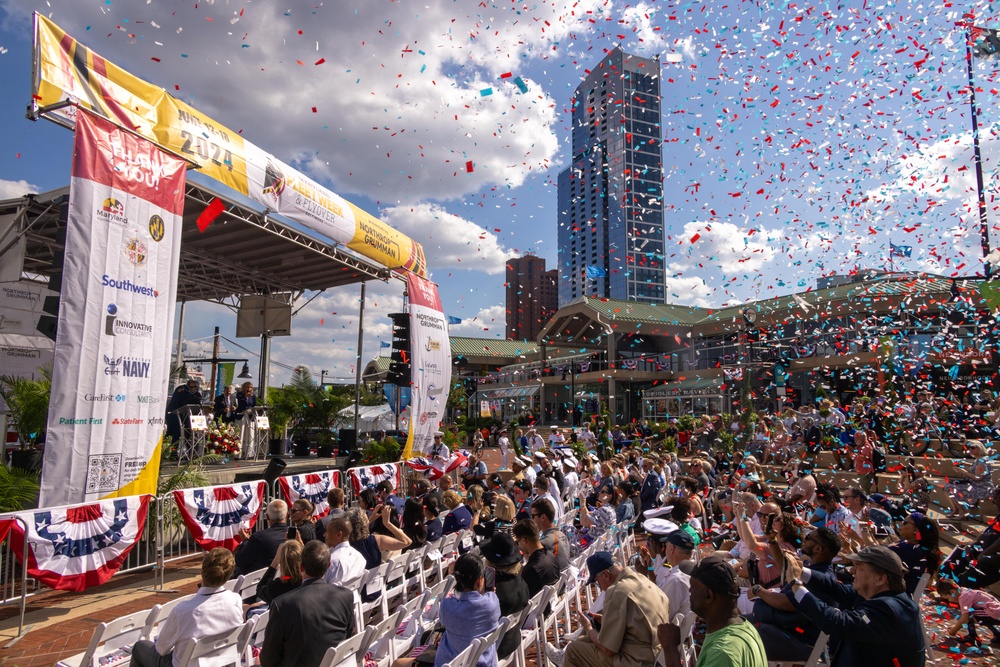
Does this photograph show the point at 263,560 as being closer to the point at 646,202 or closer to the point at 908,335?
the point at 908,335

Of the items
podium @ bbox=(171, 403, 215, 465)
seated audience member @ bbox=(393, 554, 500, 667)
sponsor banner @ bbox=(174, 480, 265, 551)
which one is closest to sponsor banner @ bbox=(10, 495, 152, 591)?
sponsor banner @ bbox=(174, 480, 265, 551)

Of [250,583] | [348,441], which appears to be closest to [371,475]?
[250,583]

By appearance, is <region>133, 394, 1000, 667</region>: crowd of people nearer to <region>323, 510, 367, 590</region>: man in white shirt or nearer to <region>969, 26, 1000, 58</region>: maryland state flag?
<region>323, 510, 367, 590</region>: man in white shirt

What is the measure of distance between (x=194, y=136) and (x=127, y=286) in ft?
10.5

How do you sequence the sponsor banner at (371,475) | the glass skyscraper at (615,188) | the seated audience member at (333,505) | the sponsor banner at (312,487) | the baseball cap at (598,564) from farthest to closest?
the glass skyscraper at (615,188)
the sponsor banner at (371,475)
the sponsor banner at (312,487)
the seated audience member at (333,505)
the baseball cap at (598,564)

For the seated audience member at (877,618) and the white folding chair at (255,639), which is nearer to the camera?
the seated audience member at (877,618)

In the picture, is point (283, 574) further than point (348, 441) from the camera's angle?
No

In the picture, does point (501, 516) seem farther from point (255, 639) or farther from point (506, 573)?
point (255, 639)

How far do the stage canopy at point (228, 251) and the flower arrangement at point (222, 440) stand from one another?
4093mm

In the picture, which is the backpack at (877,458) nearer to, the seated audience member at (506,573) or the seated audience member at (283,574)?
the seated audience member at (506,573)

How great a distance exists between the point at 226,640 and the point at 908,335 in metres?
20.3

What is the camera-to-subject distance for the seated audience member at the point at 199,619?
339 cm

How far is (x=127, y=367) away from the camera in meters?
7.01

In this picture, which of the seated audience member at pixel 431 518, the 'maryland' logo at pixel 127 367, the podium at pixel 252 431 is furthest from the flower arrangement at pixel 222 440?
the seated audience member at pixel 431 518
